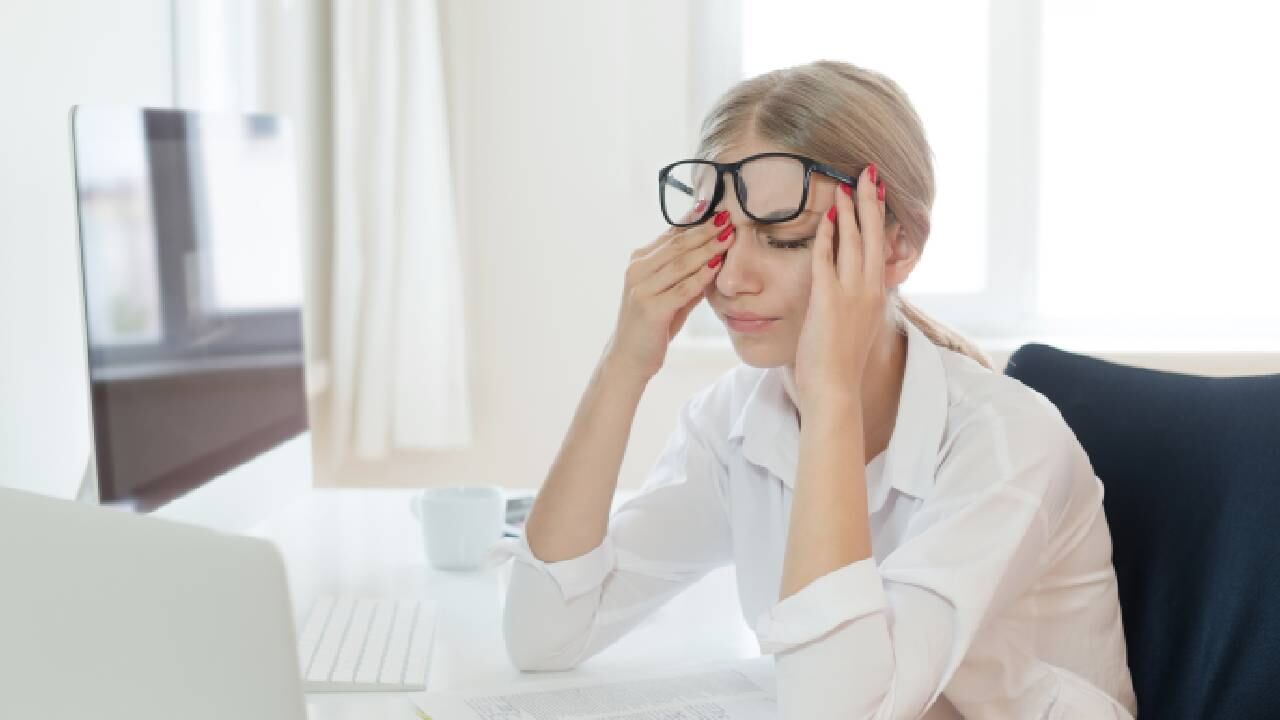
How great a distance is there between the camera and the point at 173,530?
376mm

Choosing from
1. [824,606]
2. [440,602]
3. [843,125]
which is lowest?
[440,602]

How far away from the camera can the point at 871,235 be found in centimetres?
111

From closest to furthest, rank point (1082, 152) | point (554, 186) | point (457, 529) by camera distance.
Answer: point (457, 529), point (554, 186), point (1082, 152)

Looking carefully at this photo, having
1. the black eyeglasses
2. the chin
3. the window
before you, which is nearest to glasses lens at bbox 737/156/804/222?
the black eyeglasses

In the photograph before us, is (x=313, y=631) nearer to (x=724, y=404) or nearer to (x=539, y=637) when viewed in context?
(x=539, y=637)

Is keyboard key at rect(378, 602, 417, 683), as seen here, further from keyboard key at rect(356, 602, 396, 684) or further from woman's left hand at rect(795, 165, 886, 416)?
woman's left hand at rect(795, 165, 886, 416)

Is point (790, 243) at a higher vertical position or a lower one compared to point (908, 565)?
higher

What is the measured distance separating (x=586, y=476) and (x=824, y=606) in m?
0.34

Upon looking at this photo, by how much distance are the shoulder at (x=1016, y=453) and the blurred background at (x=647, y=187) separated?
1.89 m

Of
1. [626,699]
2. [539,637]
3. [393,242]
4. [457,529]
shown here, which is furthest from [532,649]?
[393,242]

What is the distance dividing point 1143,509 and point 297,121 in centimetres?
201

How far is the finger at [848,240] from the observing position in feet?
3.60

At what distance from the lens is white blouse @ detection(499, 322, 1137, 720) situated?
3.16 feet

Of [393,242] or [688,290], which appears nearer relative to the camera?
[688,290]
